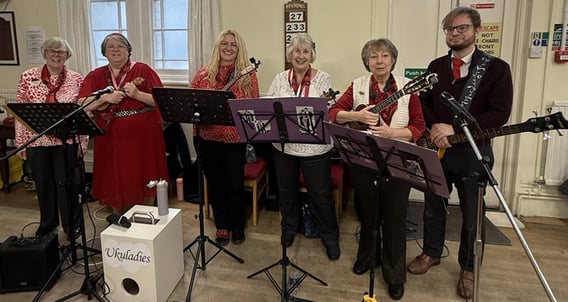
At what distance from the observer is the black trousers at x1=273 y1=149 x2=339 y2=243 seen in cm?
248

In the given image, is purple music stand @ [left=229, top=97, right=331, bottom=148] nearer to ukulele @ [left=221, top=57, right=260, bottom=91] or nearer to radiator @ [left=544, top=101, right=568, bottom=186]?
ukulele @ [left=221, top=57, right=260, bottom=91]

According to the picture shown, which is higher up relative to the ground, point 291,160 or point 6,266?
point 291,160

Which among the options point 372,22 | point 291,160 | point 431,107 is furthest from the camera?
point 372,22

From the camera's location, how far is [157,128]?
116 inches

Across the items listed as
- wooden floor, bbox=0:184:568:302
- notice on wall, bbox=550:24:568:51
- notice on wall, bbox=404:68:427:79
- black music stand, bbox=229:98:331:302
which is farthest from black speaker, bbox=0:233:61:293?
notice on wall, bbox=550:24:568:51

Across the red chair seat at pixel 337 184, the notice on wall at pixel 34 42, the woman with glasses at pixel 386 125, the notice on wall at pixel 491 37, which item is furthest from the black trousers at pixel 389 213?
the notice on wall at pixel 34 42

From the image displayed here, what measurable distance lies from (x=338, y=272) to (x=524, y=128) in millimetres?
1317

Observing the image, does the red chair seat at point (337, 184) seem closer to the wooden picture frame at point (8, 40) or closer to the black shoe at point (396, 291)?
the black shoe at point (396, 291)

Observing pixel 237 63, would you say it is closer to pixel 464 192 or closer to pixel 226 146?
pixel 226 146

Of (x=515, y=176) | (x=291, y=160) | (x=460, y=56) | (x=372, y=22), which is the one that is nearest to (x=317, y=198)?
(x=291, y=160)

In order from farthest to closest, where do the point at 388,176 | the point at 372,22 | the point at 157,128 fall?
the point at 372,22
the point at 157,128
the point at 388,176

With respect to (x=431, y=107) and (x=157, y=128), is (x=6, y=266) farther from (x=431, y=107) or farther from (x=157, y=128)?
(x=431, y=107)

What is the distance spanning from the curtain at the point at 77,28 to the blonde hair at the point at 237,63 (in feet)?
6.48

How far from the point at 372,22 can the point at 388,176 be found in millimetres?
1994
